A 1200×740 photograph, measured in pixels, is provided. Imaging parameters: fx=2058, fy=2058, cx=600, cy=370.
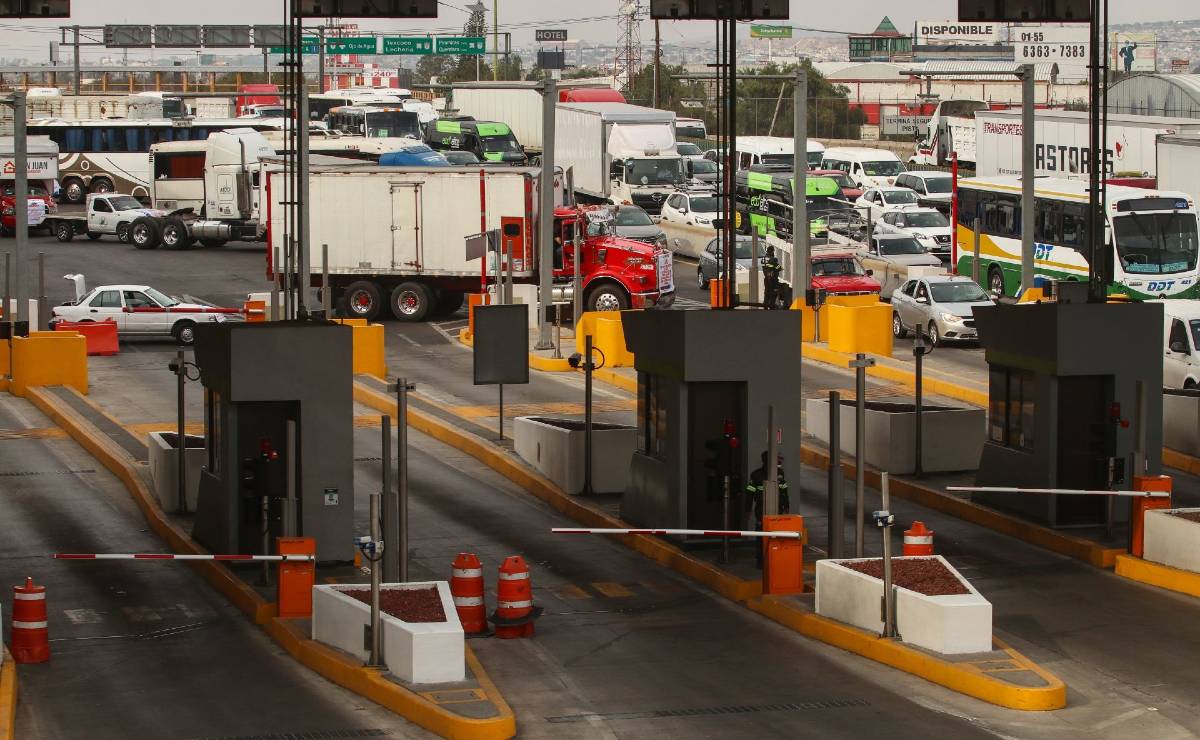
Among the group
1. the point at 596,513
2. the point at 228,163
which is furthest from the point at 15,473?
the point at 228,163

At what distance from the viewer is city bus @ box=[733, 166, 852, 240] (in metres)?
55.4

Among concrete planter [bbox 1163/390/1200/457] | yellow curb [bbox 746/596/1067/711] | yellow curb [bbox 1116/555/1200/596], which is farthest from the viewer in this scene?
concrete planter [bbox 1163/390/1200/457]

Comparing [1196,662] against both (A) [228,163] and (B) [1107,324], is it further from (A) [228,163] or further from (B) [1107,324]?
(A) [228,163]

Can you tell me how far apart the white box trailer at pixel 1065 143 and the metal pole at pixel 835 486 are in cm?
3667

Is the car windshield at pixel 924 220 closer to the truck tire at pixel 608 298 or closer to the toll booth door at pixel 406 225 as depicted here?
the truck tire at pixel 608 298

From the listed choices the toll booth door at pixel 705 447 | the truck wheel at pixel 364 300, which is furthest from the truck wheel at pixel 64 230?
the toll booth door at pixel 705 447

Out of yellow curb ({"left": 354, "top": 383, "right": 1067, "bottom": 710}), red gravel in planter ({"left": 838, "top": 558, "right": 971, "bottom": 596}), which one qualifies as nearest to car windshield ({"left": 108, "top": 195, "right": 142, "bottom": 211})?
yellow curb ({"left": 354, "top": 383, "right": 1067, "bottom": 710})

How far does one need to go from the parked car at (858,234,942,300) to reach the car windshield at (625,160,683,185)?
1565 cm

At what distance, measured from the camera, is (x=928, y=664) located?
645 inches

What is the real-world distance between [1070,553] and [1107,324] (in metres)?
2.52

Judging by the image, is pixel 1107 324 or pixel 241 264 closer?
pixel 1107 324

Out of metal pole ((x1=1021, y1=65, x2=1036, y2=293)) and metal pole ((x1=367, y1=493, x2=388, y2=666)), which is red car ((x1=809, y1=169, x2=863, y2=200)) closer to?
metal pole ((x1=1021, y1=65, x2=1036, y2=293))

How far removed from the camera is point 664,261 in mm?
43062

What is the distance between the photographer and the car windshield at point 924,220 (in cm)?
5569
